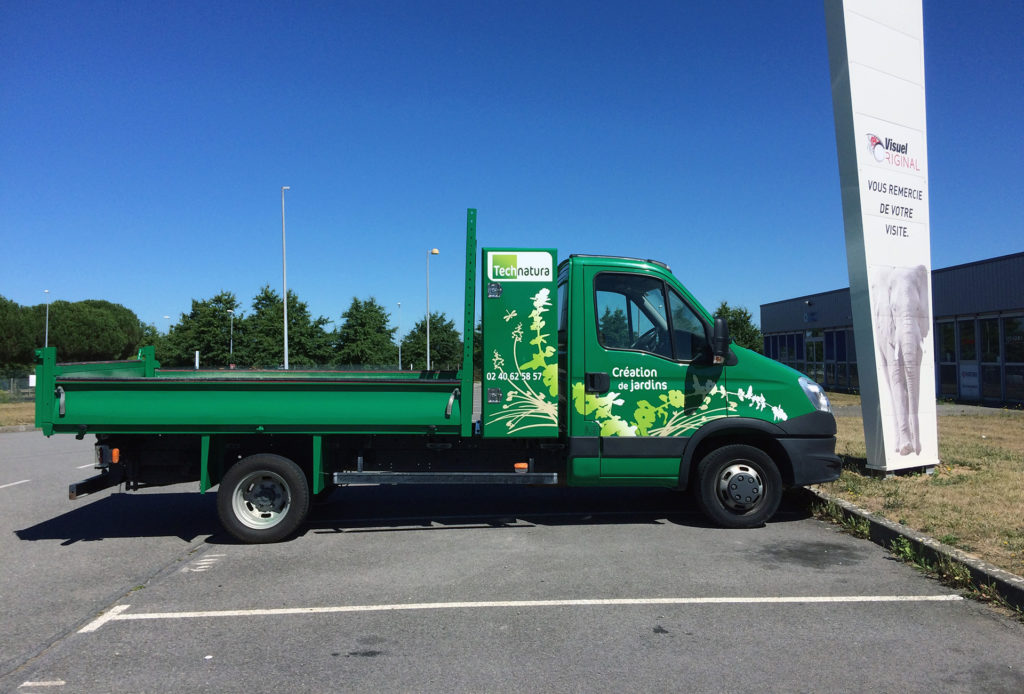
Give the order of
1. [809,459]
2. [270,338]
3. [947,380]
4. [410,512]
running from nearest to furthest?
[809,459]
[410,512]
[947,380]
[270,338]

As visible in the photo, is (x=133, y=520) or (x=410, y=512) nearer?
(x=133, y=520)

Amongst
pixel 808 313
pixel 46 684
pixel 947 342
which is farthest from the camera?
pixel 808 313

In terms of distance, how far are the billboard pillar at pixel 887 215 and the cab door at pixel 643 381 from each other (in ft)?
11.8

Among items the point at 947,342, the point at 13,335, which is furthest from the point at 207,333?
the point at 947,342

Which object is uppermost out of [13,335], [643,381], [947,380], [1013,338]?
[13,335]

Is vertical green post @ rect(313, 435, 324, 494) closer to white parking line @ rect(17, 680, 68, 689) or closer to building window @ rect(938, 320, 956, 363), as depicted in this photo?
white parking line @ rect(17, 680, 68, 689)

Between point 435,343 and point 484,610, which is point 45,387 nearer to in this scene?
point 484,610

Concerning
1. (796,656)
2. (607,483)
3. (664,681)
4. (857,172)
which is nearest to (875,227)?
(857,172)

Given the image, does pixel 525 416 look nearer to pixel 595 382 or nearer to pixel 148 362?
pixel 595 382

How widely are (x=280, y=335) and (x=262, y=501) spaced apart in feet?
126

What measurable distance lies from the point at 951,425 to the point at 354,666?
15647 millimetres

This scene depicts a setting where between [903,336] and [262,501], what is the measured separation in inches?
319

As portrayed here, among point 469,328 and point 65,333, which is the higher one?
point 65,333

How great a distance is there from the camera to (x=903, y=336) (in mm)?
9031
